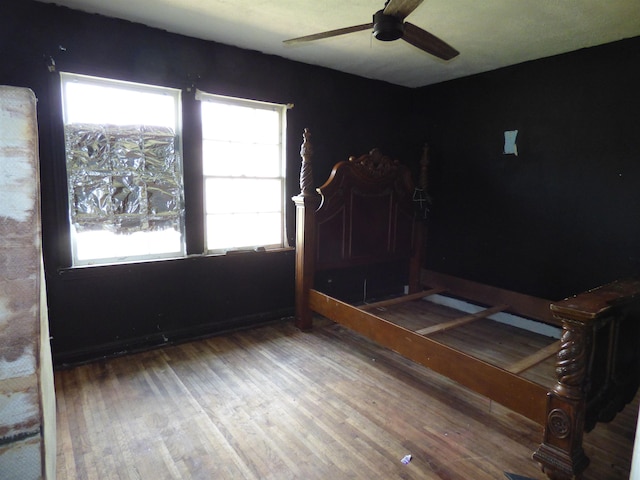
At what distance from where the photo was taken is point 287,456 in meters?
1.92

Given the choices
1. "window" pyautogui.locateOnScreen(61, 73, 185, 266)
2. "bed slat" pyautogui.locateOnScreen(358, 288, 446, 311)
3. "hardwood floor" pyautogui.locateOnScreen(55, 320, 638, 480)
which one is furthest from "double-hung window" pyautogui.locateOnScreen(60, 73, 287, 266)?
"bed slat" pyautogui.locateOnScreen(358, 288, 446, 311)

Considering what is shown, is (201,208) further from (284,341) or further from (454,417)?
(454,417)

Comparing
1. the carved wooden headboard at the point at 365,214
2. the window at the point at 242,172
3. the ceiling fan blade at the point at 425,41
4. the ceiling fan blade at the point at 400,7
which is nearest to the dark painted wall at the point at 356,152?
the window at the point at 242,172

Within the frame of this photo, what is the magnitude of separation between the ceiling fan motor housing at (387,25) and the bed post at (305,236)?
1.55m

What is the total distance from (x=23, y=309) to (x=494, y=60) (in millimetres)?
4086

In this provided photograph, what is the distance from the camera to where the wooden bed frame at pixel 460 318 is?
1.77m

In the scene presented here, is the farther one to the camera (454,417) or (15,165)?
(454,417)

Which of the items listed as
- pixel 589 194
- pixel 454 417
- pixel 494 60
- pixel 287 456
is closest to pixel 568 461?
pixel 454 417

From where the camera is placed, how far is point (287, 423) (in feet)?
7.18

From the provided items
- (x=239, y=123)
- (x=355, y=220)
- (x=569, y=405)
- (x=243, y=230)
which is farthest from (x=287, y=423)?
(x=239, y=123)

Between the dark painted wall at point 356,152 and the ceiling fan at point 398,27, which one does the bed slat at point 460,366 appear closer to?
the dark painted wall at point 356,152

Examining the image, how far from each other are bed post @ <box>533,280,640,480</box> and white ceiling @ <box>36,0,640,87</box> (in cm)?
195

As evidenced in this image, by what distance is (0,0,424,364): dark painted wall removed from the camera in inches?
102

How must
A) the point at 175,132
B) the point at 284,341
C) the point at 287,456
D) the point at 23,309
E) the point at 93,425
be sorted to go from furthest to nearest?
the point at 284,341 → the point at 175,132 → the point at 93,425 → the point at 287,456 → the point at 23,309
